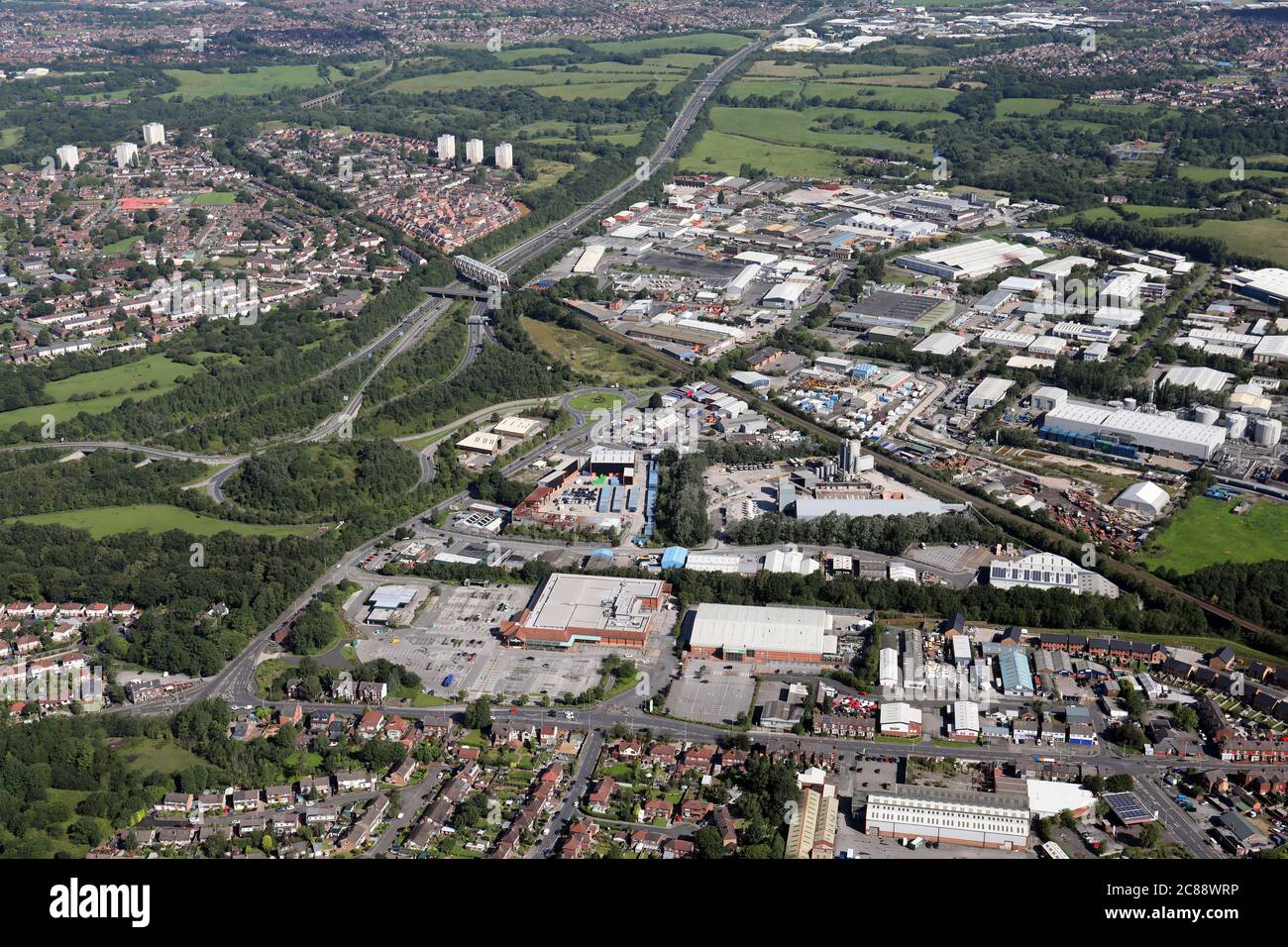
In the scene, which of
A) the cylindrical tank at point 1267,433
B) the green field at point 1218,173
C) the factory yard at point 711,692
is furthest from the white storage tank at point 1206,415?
the green field at point 1218,173

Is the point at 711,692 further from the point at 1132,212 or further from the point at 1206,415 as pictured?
the point at 1132,212

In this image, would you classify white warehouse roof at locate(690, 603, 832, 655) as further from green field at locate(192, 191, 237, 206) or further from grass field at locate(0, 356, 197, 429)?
green field at locate(192, 191, 237, 206)

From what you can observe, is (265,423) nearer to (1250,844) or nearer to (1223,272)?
(1250,844)

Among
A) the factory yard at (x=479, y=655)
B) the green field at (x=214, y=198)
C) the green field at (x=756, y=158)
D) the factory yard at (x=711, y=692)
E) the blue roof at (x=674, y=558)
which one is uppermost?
the green field at (x=756, y=158)

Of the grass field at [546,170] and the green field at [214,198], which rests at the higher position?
the grass field at [546,170]

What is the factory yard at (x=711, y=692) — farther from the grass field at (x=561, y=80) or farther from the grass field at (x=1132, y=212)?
the grass field at (x=561, y=80)

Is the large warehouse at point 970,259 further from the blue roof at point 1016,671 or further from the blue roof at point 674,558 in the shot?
the blue roof at point 1016,671

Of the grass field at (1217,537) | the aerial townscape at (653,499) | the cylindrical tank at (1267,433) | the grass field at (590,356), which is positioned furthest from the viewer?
the grass field at (590,356)

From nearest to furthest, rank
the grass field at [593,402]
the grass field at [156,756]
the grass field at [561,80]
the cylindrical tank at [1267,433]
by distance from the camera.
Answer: the grass field at [156,756], the cylindrical tank at [1267,433], the grass field at [593,402], the grass field at [561,80]

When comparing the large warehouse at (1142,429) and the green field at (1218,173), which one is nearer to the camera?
the large warehouse at (1142,429)
